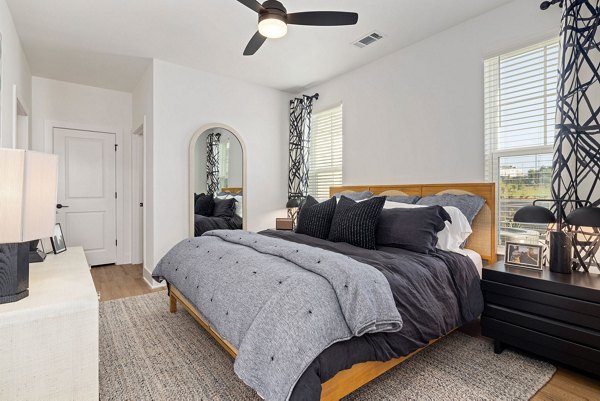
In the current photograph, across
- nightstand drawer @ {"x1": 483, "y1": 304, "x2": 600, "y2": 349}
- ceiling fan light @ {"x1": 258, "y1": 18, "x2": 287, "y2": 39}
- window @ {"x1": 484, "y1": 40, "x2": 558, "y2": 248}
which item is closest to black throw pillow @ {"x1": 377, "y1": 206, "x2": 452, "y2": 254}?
nightstand drawer @ {"x1": 483, "y1": 304, "x2": 600, "y2": 349}

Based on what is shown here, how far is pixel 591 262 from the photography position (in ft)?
6.83

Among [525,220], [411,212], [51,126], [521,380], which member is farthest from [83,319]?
[51,126]

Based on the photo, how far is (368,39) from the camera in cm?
325

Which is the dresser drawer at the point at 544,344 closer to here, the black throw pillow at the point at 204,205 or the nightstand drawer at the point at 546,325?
the nightstand drawer at the point at 546,325

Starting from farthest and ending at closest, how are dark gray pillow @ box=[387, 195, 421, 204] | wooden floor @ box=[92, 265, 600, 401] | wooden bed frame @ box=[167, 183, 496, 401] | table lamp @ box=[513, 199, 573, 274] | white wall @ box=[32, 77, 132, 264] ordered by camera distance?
1. white wall @ box=[32, 77, 132, 264]
2. dark gray pillow @ box=[387, 195, 421, 204]
3. table lamp @ box=[513, 199, 573, 274]
4. wooden floor @ box=[92, 265, 600, 401]
5. wooden bed frame @ box=[167, 183, 496, 401]

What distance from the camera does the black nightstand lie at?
1.78 metres

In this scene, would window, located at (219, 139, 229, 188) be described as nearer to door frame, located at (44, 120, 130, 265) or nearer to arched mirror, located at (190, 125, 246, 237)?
arched mirror, located at (190, 125, 246, 237)

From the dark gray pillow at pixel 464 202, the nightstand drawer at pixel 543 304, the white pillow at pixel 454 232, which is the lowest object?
the nightstand drawer at pixel 543 304

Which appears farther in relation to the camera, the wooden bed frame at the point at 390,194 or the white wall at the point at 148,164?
the white wall at the point at 148,164

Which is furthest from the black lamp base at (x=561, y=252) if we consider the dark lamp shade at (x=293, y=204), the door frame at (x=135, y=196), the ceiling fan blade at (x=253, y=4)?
the door frame at (x=135, y=196)

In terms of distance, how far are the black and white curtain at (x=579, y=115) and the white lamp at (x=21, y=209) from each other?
302cm

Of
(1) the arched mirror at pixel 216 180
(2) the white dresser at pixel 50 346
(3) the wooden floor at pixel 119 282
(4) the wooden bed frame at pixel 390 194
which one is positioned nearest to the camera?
(2) the white dresser at pixel 50 346

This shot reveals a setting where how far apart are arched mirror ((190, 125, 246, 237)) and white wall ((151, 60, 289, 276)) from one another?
0.10 m

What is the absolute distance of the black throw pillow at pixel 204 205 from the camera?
402 cm
